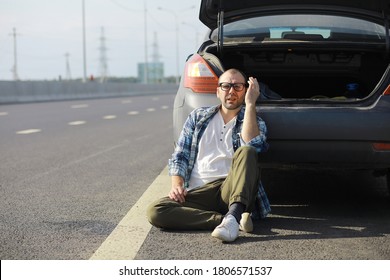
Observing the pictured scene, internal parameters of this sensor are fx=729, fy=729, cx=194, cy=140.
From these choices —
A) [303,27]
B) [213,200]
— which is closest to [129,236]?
[213,200]

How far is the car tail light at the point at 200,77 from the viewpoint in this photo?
4.97 m

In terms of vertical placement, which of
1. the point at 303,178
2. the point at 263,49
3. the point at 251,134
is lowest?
the point at 303,178

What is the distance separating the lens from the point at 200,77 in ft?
16.5

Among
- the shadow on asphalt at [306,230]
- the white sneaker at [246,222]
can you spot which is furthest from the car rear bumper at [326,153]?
the white sneaker at [246,222]

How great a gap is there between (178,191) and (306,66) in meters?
2.22

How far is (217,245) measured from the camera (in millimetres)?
4031

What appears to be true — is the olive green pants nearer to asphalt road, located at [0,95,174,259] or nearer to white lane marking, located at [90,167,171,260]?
white lane marking, located at [90,167,171,260]

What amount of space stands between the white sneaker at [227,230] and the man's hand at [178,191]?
404 mm

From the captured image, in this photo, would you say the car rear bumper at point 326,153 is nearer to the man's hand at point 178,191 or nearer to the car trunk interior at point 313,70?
the man's hand at point 178,191

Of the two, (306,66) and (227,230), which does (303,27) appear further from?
(227,230)

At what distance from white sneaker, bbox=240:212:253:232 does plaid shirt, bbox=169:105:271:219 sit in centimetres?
27
